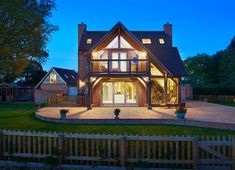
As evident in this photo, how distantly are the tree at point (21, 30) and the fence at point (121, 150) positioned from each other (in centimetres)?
553

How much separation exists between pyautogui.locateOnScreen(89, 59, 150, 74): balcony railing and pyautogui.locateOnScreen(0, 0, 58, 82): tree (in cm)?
1275

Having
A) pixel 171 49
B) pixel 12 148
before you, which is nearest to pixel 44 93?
pixel 171 49

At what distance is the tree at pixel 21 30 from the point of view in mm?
14812

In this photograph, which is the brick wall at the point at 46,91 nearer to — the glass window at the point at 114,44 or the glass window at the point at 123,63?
the glass window at the point at 123,63

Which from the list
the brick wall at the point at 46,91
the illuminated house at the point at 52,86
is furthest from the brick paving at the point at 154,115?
the illuminated house at the point at 52,86

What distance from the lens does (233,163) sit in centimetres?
1016

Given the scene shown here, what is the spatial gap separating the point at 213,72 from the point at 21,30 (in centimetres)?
5724

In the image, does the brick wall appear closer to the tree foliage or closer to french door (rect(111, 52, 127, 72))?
the tree foliage

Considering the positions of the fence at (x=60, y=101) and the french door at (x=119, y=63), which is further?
the fence at (x=60, y=101)

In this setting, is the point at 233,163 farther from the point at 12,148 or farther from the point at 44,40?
the point at 44,40

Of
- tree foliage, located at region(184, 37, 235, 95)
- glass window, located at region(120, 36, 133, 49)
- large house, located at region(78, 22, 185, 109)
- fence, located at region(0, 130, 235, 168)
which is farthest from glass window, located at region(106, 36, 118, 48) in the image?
tree foliage, located at region(184, 37, 235, 95)

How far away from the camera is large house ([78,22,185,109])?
30.5 m

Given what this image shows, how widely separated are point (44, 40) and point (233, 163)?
11900 millimetres

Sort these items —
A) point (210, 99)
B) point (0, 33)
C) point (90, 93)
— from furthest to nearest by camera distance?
1. point (210, 99)
2. point (90, 93)
3. point (0, 33)
